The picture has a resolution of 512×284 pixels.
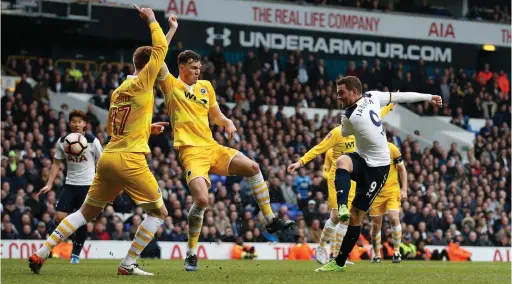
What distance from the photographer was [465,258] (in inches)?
1091

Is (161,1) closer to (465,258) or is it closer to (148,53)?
(465,258)

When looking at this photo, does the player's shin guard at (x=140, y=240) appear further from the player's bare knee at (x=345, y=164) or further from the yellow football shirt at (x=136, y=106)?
the player's bare knee at (x=345, y=164)

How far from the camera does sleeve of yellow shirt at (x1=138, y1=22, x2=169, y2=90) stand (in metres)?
12.6

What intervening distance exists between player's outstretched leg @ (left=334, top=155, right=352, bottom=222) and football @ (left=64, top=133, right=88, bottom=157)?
5317mm

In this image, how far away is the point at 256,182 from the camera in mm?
13875

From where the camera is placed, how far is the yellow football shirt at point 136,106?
12.6 meters

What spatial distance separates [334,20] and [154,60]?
89.7ft

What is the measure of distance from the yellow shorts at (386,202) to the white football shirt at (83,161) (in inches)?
219

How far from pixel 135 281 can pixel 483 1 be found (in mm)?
36261

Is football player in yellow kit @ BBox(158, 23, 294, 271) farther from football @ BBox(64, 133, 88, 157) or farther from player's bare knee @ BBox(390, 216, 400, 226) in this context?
player's bare knee @ BBox(390, 216, 400, 226)

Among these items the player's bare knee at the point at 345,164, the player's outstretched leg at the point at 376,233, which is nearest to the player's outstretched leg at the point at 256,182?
the player's bare knee at the point at 345,164

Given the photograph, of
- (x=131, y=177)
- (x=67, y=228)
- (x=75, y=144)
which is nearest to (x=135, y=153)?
(x=131, y=177)

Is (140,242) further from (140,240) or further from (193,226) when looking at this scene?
(193,226)

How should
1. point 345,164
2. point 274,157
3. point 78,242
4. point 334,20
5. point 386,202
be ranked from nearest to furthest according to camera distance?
point 345,164, point 78,242, point 386,202, point 274,157, point 334,20
